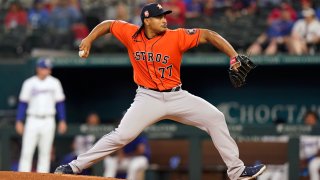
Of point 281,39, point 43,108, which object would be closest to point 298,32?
point 281,39

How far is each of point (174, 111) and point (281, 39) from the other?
659 centimetres

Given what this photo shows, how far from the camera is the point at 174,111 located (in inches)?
301

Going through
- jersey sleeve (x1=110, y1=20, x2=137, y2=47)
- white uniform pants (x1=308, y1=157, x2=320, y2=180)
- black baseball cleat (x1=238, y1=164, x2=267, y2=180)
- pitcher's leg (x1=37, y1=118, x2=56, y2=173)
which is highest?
jersey sleeve (x1=110, y1=20, x2=137, y2=47)

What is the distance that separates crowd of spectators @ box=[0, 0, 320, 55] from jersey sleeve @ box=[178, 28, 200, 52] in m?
5.54

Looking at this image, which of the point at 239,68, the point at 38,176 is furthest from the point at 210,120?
the point at 38,176

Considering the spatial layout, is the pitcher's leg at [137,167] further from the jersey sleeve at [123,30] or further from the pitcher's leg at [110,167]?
the jersey sleeve at [123,30]

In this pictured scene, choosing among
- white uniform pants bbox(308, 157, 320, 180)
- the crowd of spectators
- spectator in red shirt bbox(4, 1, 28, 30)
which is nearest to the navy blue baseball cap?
white uniform pants bbox(308, 157, 320, 180)

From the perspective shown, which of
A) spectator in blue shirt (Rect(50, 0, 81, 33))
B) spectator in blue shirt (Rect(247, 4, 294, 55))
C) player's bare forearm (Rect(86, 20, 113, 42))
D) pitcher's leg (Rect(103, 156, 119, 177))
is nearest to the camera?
player's bare forearm (Rect(86, 20, 113, 42))

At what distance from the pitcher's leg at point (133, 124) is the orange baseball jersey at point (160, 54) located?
157 mm

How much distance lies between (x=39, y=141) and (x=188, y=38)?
16.4 feet

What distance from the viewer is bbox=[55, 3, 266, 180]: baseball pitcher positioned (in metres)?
7.62

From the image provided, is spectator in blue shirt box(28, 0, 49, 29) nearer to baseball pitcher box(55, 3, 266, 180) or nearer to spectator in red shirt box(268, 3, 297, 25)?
spectator in red shirt box(268, 3, 297, 25)

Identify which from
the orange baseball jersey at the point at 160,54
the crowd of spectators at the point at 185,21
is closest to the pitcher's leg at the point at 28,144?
the crowd of spectators at the point at 185,21

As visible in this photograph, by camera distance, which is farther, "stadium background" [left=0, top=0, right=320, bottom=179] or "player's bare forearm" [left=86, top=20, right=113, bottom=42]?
"stadium background" [left=0, top=0, right=320, bottom=179]
